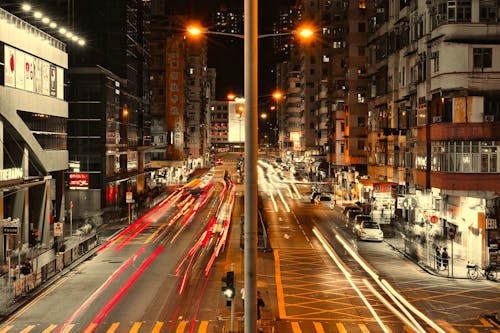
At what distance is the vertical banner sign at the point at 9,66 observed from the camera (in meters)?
42.0

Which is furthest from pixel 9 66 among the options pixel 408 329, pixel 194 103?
pixel 194 103

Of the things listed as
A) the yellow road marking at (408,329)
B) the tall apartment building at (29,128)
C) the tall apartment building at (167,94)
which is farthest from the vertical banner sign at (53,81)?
the tall apartment building at (167,94)

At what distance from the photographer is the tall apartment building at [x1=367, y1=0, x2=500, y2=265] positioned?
129 ft

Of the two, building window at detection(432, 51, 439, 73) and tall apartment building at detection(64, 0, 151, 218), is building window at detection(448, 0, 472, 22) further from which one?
tall apartment building at detection(64, 0, 151, 218)

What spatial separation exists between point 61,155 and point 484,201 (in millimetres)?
33692

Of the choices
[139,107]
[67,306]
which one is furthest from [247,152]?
[139,107]

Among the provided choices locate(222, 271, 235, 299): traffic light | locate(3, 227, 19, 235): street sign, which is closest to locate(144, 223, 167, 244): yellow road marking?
locate(3, 227, 19, 235): street sign

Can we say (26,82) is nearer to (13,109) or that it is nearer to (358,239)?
(13,109)

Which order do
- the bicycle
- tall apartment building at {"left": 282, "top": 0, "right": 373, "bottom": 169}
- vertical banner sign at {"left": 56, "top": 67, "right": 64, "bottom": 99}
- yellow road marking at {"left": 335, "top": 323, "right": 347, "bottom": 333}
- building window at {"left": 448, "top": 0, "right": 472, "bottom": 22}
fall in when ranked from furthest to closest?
1. tall apartment building at {"left": 282, "top": 0, "right": 373, "bottom": 169}
2. vertical banner sign at {"left": 56, "top": 67, "right": 64, "bottom": 99}
3. building window at {"left": 448, "top": 0, "right": 472, "bottom": 22}
4. the bicycle
5. yellow road marking at {"left": 335, "top": 323, "right": 347, "bottom": 333}

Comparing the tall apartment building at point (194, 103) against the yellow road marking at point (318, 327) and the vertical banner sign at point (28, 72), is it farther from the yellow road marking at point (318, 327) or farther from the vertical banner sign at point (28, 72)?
the yellow road marking at point (318, 327)

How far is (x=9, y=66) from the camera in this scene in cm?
4259

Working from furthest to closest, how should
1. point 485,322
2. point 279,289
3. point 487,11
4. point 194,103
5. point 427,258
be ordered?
point 194,103
point 487,11
point 427,258
point 279,289
point 485,322

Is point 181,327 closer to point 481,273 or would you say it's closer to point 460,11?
point 481,273

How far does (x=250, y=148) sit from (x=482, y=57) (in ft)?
111
